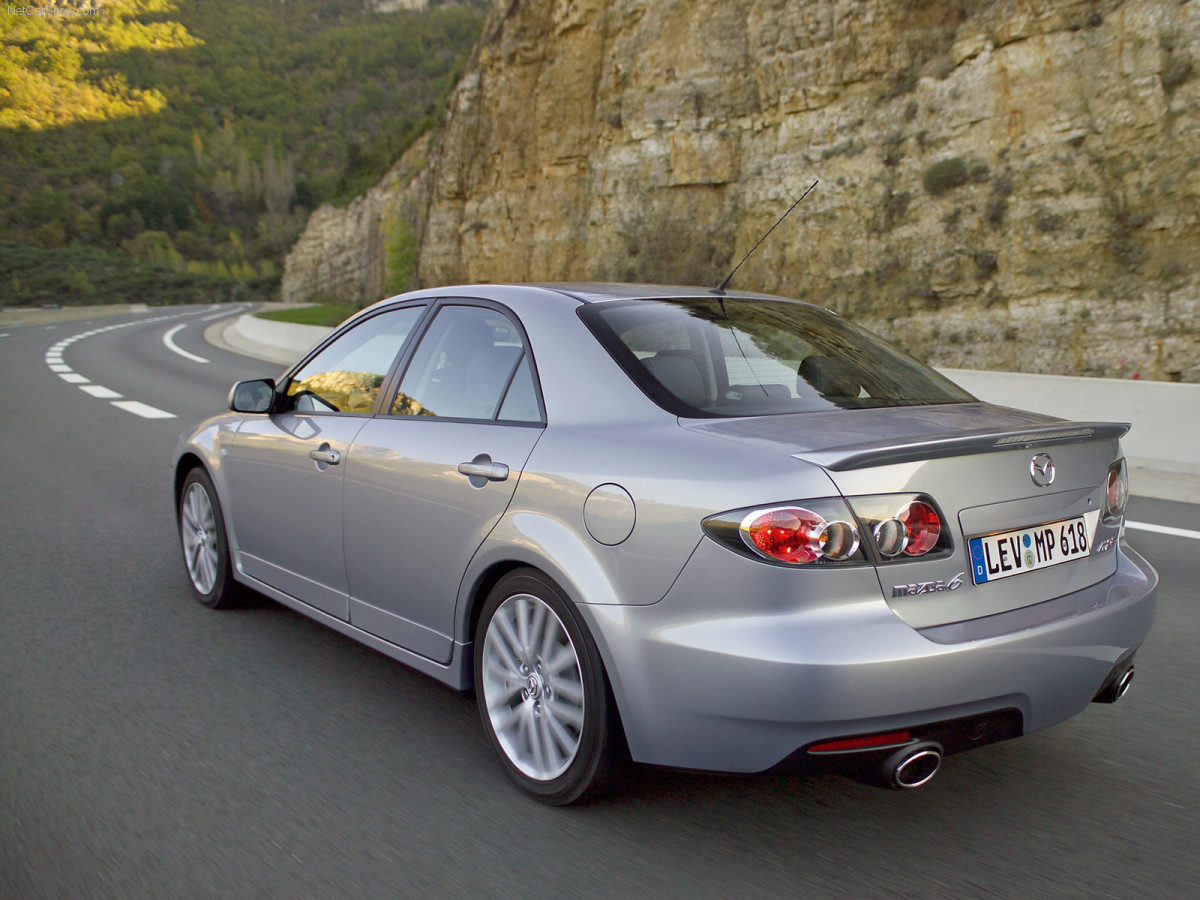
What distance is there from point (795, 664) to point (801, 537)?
281 millimetres

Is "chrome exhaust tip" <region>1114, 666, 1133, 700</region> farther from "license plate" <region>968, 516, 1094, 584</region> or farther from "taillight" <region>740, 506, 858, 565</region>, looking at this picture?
"taillight" <region>740, 506, 858, 565</region>

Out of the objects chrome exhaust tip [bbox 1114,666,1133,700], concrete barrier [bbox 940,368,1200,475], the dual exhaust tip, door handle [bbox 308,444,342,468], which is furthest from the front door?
concrete barrier [bbox 940,368,1200,475]

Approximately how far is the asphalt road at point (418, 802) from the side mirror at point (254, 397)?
3.16 feet

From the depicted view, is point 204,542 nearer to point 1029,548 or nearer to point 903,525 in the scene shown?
point 903,525

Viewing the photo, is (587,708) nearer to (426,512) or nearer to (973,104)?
(426,512)

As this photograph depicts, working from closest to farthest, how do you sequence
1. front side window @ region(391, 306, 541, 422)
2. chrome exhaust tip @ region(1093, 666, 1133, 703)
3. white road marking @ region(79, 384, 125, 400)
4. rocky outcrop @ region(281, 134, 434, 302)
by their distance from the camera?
chrome exhaust tip @ region(1093, 666, 1133, 703)
front side window @ region(391, 306, 541, 422)
white road marking @ region(79, 384, 125, 400)
rocky outcrop @ region(281, 134, 434, 302)

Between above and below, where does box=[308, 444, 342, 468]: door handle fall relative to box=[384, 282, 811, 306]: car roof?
below

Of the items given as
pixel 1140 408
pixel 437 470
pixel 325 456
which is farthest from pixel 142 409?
pixel 437 470

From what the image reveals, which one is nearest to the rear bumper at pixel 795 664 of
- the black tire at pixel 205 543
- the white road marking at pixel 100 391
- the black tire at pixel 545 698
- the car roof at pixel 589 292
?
the black tire at pixel 545 698

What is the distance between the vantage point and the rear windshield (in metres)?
3.00

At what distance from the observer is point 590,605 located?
270cm

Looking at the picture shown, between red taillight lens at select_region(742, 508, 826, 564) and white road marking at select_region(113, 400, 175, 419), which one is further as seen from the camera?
white road marking at select_region(113, 400, 175, 419)

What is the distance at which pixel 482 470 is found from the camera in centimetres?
311

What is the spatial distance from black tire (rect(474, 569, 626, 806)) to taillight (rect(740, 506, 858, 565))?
23.6 inches
